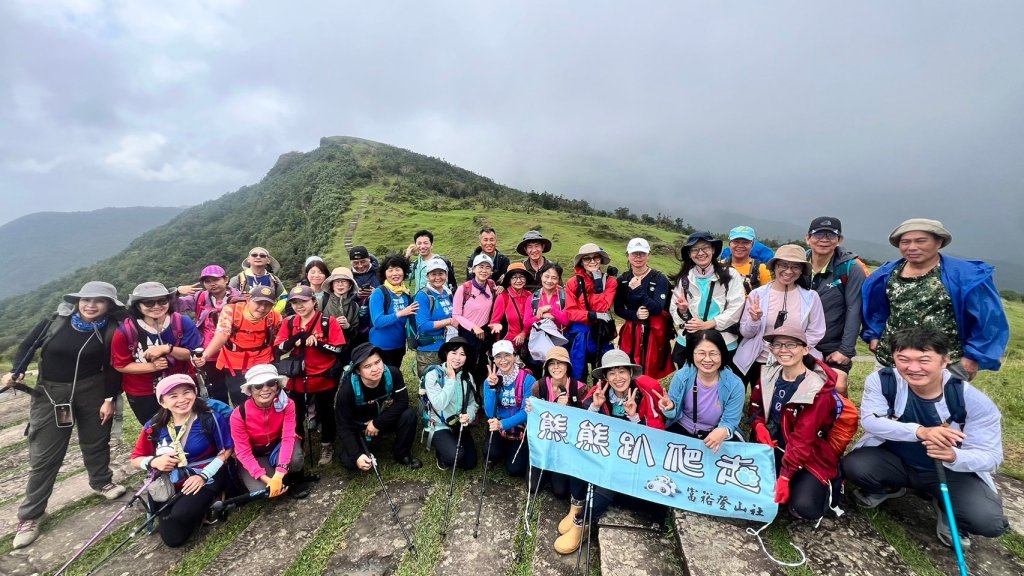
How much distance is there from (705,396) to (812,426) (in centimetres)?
103

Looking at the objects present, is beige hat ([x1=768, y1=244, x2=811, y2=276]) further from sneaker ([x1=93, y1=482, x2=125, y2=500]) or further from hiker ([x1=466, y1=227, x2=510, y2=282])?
sneaker ([x1=93, y1=482, x2=125, y2=500])

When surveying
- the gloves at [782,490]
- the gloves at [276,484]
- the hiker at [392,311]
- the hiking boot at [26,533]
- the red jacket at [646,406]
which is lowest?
the hiking boot at [26,533]

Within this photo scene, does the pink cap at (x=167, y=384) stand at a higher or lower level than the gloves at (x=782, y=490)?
higher

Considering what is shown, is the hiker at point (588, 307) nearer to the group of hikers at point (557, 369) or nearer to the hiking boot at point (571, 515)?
the group of hikers at point (557, 369)

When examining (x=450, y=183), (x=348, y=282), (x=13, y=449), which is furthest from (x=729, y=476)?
(x=450, y=183)

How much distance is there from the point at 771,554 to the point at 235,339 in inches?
269

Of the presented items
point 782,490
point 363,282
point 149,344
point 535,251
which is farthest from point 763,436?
point 149,344

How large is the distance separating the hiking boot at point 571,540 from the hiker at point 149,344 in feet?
17.3

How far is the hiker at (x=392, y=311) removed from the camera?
6273 millimetres

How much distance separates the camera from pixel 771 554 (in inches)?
155

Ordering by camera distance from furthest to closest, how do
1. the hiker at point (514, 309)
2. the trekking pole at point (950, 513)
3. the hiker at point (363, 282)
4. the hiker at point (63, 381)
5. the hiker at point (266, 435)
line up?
the hiker at point (363, 282) → the hiker at point (514, 309) → the hiker at point (266, 435) → the hiker at point (63, 381) → the trekking pole at point (950, 513)

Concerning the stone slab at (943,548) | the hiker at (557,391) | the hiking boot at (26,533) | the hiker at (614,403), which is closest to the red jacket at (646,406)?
the hiker at (614,403)

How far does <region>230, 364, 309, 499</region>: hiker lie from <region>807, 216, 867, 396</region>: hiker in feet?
21.6

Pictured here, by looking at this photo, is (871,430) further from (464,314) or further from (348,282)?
(348,282)
